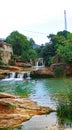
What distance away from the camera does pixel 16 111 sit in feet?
43.5

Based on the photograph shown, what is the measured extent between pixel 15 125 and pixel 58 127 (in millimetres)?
1565

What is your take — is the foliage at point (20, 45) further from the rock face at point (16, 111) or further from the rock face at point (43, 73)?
the rock face at point (16, 111)

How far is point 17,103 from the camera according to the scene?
1455 cm

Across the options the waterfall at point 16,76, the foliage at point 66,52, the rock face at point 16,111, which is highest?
the foliage at point 66,52

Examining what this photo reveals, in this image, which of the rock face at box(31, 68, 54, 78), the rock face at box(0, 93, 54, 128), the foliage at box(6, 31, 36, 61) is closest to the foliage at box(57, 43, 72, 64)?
Answer: the rock face at box(31, 68, 54, 78)

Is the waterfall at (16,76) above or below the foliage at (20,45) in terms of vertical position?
below

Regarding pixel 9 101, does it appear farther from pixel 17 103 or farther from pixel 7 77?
pixel 7 77

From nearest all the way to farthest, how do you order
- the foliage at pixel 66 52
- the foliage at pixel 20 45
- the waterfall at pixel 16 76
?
the waterfall at pixel 16 76 < the foliage at pixel 66 52 < the foliage at pixel 20 45

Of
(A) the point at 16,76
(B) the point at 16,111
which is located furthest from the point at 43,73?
(B) the point at 16,111

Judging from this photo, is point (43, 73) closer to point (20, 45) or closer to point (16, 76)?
point (16, 76)

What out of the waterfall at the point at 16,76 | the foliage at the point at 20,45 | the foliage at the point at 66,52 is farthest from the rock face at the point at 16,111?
the foliage at the point at 20,45

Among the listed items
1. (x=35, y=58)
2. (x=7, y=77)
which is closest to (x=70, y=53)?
(x=7, y=77)

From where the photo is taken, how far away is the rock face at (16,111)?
39.2 feet

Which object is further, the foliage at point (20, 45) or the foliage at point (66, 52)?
the foliage at point (20, 45)
